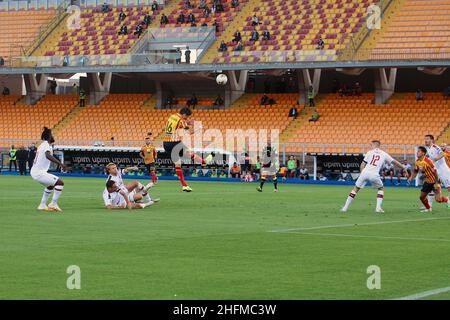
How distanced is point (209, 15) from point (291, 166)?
55.5ft

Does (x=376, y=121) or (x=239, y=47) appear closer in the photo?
(x=376, y=121)

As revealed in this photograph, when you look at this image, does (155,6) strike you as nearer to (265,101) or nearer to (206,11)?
(206,11)

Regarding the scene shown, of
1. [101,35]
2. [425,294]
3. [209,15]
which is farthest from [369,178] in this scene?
[101,35]

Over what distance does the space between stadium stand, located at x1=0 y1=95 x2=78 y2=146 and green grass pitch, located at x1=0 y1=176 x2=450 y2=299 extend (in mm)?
39709

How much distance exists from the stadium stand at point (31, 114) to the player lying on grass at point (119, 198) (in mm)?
39634

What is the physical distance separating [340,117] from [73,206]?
3289 centimetres

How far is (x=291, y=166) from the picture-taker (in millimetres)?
52406

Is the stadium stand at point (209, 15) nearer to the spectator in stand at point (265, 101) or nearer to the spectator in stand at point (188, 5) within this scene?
the spectator in stand at point (188, 5)

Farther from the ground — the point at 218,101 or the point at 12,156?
the point at 218,101

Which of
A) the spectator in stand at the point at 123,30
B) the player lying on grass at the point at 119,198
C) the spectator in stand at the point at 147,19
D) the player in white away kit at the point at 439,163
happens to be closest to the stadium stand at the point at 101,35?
the spectator in stand at the point at 123,30

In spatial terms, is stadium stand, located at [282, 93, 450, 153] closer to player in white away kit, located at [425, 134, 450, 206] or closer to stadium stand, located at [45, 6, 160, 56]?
stadium stand, located at [45, 6, 160, 56]

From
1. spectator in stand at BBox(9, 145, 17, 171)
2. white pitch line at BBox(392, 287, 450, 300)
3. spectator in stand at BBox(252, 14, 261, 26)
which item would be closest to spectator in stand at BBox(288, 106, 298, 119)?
spectator in stand at BBox(252, 14, 261, 26)

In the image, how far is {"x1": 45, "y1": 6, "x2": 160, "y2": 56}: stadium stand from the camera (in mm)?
66938
